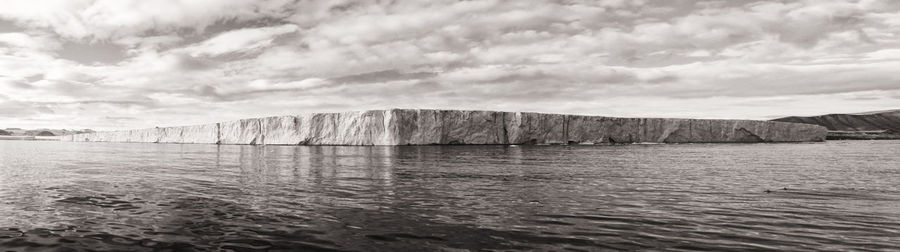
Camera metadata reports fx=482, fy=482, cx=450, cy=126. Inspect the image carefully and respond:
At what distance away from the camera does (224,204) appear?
962 centimetres

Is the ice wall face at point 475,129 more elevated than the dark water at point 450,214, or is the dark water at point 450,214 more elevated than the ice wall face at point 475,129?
the ice wall face at point 475,129

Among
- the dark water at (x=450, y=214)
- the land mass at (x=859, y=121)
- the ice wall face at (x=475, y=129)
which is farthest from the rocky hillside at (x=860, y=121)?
the dark water at (x=450, y=214)

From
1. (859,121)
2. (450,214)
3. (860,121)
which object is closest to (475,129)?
(450,214)

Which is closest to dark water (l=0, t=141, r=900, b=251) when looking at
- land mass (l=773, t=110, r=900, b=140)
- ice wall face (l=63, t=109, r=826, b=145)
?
ice wall face (l=63, t=109, r=826, b=145)

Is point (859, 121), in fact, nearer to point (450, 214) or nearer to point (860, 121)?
point (860, 121)

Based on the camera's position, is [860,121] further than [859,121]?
Yes

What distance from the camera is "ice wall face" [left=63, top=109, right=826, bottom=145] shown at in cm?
5256

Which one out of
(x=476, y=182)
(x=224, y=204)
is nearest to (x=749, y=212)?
(x=476, y=182)

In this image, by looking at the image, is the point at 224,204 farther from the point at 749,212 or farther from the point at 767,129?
the point at 767,129

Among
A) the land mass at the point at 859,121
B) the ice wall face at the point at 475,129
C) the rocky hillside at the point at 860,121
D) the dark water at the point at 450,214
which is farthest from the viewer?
the rocky hillside at the point at 860,121

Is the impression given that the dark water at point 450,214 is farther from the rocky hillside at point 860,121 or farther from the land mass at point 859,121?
the rocky hillside at point 860,121

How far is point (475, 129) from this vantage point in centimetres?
5375

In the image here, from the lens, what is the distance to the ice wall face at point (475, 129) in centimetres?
5256

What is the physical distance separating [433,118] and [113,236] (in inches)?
1812
